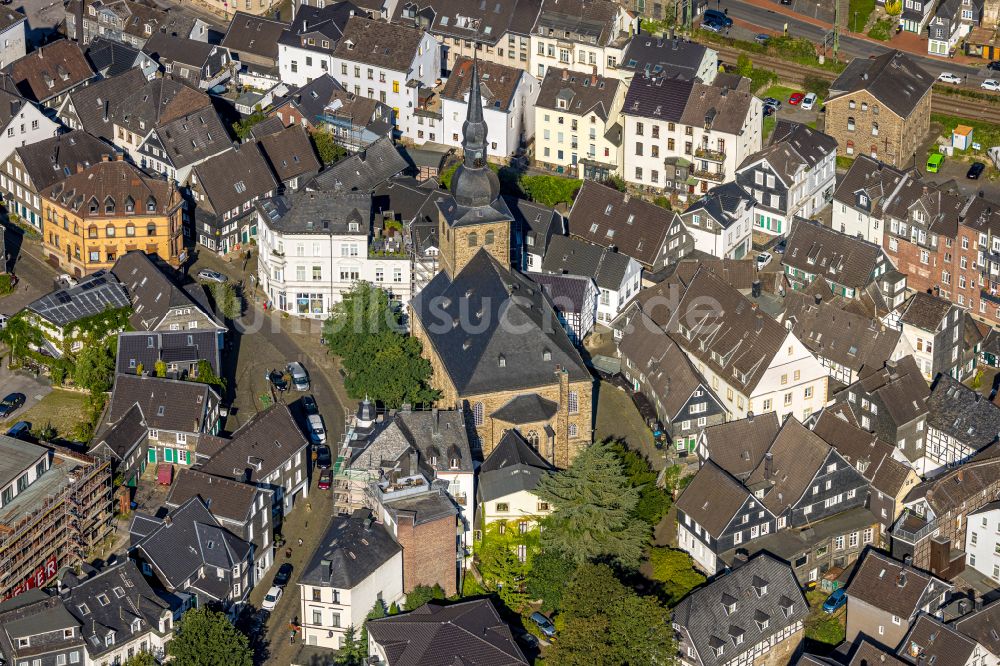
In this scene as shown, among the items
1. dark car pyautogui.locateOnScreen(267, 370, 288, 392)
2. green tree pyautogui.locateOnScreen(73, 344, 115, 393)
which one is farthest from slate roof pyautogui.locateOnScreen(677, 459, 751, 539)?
green tree pyautogui.locateOnScreen(73, 344, 115, 393)

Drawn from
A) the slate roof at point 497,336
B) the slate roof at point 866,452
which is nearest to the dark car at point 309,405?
the slate roof at point 497,336

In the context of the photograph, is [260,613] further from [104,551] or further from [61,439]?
[61,439]

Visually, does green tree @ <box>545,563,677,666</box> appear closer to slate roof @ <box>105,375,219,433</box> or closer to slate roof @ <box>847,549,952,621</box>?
slate roof @ <box>847,549,952,621</box>

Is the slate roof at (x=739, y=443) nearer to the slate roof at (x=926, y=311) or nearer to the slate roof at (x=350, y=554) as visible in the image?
the slate roof at (x=926, y=311)

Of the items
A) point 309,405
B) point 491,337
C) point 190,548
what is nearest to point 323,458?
point 309,405

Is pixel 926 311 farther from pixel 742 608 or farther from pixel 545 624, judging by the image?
pixel 545 624

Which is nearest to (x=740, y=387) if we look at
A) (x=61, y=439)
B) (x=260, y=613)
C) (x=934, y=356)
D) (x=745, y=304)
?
(x=745, y=304)
